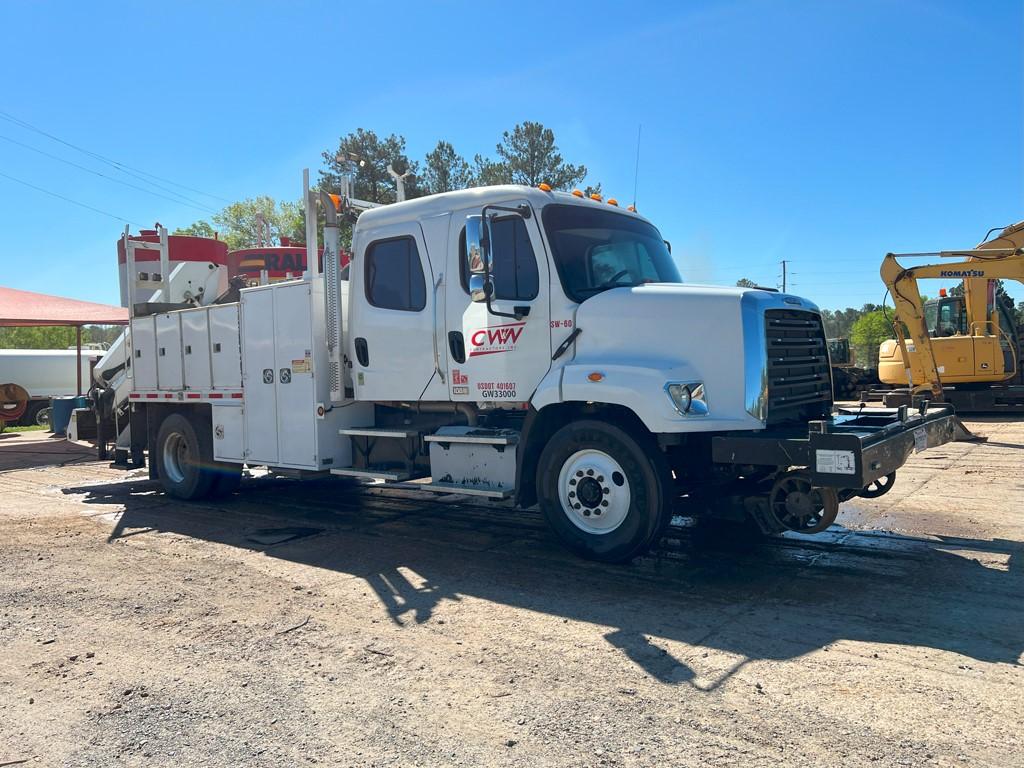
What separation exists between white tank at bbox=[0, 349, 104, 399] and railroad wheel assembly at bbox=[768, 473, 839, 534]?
25.9 metres

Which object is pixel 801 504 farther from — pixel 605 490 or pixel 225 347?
pixel 225 347

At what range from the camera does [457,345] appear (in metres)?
6.89

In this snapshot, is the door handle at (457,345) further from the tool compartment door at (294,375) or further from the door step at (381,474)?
the tool compartment door at (294,375)

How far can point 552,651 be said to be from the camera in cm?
439

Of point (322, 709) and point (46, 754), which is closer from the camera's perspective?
point (46, 754)

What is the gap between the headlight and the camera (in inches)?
214

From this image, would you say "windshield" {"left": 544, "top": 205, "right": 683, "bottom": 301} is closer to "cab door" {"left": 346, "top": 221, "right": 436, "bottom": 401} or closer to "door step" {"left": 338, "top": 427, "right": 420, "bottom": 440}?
"cab door" {"left": 346, "top": 221, "right": 436, "bottom": 401}

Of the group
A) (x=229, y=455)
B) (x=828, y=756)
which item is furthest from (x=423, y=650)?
(x=229, y=455)

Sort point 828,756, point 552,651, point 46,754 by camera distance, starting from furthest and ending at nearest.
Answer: point 552,651, point 46,754, point 828,756

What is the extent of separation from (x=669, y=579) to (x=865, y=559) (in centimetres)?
163

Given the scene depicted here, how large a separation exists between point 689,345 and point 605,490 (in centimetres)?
123

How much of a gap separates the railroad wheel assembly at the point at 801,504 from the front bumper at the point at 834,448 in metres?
0.27

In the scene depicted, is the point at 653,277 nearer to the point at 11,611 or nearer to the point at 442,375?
the point at 442,375

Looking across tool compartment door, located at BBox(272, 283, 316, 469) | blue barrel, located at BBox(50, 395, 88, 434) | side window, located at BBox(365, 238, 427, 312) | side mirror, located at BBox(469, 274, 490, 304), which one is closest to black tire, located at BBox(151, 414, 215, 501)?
tool compartment door, located at BBox(272, 283, 316, 469)
